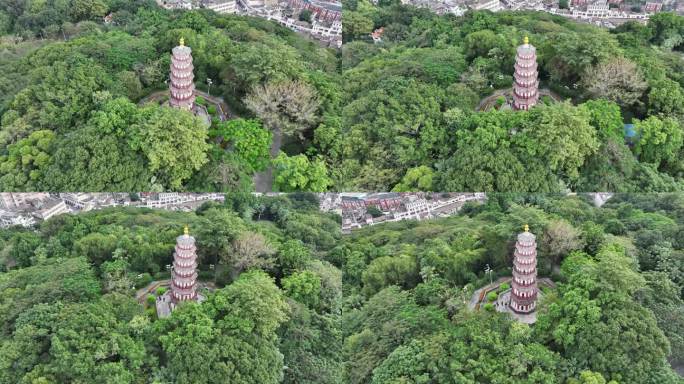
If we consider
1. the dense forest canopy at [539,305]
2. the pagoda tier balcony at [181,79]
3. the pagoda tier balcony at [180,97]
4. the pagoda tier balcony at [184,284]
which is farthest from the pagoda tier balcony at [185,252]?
the pagoda tier balcony at [181,79]

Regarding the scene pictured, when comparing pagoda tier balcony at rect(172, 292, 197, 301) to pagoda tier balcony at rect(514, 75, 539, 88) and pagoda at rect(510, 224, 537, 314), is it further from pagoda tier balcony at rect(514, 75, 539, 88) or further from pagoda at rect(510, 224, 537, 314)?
pagoda tier balcony at rect(514, 75, 539, 88)

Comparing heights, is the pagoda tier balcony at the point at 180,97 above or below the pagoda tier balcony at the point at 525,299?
above

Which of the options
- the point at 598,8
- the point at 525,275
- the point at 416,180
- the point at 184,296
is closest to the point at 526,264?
the point at 525,275

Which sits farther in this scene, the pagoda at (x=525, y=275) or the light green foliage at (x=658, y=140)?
the light green foliage at (x=658, y=140)

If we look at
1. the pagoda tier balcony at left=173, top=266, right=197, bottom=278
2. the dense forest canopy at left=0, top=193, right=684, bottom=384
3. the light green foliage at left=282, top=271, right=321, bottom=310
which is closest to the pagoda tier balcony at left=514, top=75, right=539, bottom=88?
the dense forest canopy at left=0, top=193, right=684, bottom=384

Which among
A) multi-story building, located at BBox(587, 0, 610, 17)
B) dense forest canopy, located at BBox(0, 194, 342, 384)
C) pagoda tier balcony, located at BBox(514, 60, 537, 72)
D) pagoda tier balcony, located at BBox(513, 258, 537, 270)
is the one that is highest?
pagoda tier balcony, located at BBox(514, 60, 537, 72)

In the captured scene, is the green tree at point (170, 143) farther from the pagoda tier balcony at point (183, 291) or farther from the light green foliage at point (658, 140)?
the light green foliage at point (658, 140)

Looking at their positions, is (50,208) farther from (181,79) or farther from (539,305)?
(539,305)
